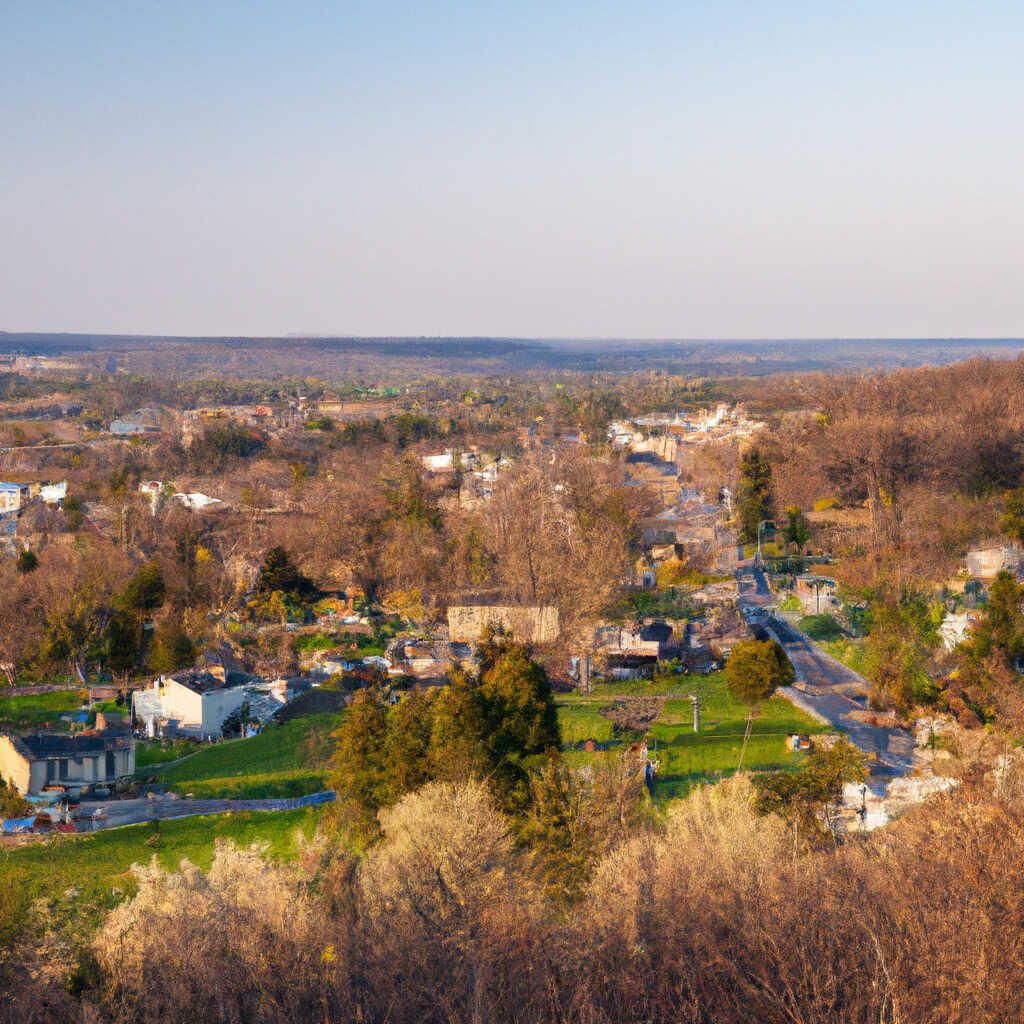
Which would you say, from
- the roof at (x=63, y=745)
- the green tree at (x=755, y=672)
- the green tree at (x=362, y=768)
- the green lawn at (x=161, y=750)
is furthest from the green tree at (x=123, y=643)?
the green tree at (x=755, y=672)

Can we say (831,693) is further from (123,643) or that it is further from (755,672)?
Result: (123,643)

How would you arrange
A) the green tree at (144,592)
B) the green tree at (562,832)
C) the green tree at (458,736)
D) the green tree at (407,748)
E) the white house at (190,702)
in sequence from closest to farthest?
the green tree at (562,832), the green tree at (458,736), the green tree at (407,748), the white house at (190,702), the green tree at (144,592)

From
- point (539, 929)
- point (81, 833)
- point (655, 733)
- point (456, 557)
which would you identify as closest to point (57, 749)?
point (81, 833)

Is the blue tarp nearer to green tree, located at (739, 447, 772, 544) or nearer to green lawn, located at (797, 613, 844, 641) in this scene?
green lawn, located at (797, 613, 844, 641)

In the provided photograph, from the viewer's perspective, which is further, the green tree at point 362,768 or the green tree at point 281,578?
the green tree at point 281,578

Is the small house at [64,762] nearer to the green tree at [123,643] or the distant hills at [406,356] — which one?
the green tree at [123,643]

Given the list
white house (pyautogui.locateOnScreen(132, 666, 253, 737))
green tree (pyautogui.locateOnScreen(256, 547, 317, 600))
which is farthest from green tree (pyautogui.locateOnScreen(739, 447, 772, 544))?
white house (pyautogui.locateOnScreen(132, 666, 253, 737))

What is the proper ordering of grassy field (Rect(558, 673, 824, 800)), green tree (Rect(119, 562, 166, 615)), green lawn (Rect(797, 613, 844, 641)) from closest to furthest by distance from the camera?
grassy field (Rect(558, 673, 824, 800)), green lawn (Rect(797, 613, 844, 641)), green tree (Rect(119, 562, 166, 615))
